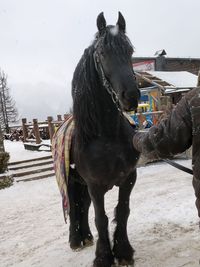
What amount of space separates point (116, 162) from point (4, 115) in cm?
2962

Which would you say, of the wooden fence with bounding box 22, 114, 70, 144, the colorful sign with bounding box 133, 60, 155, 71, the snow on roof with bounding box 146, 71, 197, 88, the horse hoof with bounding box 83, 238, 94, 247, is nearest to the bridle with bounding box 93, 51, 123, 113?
the horse hoof with bounding box 83, 238, 94, 247

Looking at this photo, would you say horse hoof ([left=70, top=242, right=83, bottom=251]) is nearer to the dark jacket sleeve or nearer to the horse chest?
the horse chest

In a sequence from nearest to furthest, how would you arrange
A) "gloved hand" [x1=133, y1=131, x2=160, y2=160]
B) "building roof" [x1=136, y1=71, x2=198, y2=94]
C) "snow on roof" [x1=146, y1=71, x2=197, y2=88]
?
"gloved hand" [x1=133, y1=131, x2=160, y2=160]
"building roof" [x1=136, y1=71, x2=198, y2=94]
"snow on roof" [x1=146, y1=71, x2=197, y2=88]

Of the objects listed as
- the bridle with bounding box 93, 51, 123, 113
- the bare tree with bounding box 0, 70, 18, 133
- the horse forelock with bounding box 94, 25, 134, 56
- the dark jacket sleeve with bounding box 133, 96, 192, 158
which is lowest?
the bare tree with bounding box 0, 70, 18, 133

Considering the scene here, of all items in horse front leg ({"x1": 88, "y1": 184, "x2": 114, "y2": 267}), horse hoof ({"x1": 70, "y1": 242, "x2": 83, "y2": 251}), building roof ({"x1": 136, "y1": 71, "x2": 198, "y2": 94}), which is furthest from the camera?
building roof ({"x1": 136, "y1": 71, "x2": 198, "y2": 94})

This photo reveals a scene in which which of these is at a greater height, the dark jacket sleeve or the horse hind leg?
the dark jacket sleeve

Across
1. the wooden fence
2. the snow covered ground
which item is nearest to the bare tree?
the wooden fence

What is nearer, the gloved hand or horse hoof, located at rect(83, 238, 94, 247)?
the gloved hand

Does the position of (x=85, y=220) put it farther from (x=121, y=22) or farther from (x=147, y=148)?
(x=121, y=22)

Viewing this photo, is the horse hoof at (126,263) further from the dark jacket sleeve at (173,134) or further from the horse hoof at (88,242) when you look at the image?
the dark jacket sleeve at (173,134)

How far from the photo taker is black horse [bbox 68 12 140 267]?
2.49 meters

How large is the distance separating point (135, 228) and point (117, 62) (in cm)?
251

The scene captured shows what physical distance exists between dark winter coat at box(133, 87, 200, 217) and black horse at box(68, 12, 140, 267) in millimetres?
646

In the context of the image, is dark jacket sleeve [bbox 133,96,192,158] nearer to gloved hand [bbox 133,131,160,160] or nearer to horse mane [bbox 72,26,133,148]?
gloved hand [bbox 133,131,160,160]
